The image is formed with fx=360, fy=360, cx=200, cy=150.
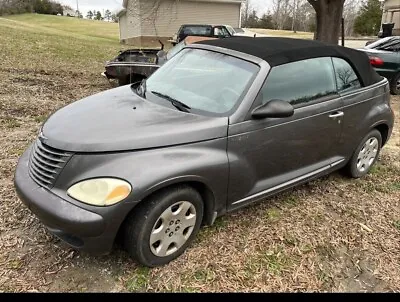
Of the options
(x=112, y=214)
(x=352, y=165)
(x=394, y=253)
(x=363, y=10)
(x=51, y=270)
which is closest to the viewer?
(x=112, y=214)

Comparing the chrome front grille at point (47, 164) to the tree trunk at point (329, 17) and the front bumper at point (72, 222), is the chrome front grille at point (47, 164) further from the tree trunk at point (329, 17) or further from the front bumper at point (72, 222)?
the tree trunk at point (329, 17)

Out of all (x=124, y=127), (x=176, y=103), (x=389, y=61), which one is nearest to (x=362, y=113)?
(x=176, y=103)

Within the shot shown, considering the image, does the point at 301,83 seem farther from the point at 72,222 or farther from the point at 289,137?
the point at 72,222

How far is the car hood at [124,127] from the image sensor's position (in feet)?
8.05

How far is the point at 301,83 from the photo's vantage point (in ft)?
11.1

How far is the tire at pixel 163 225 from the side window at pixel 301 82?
1.09 meters

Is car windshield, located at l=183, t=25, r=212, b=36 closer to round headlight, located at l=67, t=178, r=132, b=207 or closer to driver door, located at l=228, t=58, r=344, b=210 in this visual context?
driver door, located at l=228, t=58, r=344, b=210

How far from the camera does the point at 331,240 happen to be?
3.20m

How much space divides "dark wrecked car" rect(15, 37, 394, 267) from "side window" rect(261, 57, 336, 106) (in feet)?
0.03

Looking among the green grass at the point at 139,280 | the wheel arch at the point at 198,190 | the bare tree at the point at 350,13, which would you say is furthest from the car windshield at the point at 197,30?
the bare tree at the point at 350,13

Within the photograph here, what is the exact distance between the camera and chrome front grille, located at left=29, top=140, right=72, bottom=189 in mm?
2432

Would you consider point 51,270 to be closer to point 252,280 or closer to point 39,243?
point 39,243
